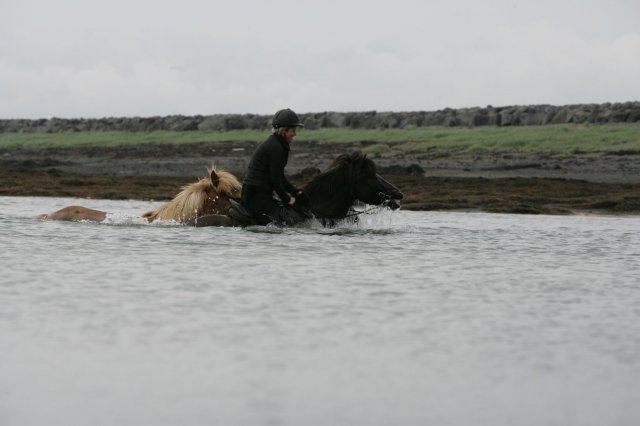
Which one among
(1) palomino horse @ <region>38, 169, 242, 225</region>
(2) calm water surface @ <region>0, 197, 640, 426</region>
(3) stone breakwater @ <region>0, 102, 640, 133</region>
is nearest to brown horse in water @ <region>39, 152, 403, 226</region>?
(1) palomino horse @ <region>38, 169, 242, 225</region>

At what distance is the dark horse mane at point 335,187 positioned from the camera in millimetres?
11758

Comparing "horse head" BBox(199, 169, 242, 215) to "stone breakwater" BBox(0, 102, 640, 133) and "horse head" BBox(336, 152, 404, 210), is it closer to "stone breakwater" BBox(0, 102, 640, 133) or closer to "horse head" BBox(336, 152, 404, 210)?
"horse head" BBox(336, 152, 404, 210)

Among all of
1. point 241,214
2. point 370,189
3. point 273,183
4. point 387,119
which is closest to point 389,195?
point 370,189

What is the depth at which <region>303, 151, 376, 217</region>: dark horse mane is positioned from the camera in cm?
1176

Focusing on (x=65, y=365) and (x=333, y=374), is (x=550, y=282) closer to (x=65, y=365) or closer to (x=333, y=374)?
(x=333, y=374)

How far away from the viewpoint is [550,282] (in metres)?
7.82

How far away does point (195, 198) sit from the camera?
38.5ft

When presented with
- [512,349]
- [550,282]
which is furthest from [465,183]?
[512,349]

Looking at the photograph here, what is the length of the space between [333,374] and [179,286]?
2.79 metres

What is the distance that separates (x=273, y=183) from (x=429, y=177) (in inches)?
475

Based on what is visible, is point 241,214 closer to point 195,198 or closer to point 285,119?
point 195,198

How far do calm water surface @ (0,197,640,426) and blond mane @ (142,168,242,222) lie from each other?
1298 mm

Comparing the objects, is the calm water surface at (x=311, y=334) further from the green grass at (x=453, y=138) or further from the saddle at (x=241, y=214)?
the green grass at (x=453, y=138)

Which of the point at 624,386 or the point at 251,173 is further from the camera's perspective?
the point at 251,173
